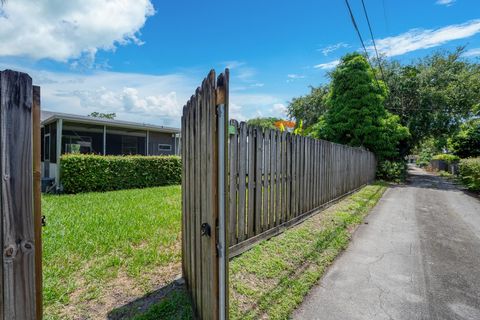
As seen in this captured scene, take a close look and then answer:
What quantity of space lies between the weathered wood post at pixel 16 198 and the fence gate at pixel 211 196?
3.20 ft

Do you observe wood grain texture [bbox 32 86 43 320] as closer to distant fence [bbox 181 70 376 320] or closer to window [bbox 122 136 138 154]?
distant fence [bbox 181 70 376 320]

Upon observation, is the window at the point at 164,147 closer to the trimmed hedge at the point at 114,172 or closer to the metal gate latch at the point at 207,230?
the trimmed hedge at the point at 114,172

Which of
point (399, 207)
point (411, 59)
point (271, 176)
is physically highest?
point (411, 59)

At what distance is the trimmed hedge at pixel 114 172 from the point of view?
910 cm

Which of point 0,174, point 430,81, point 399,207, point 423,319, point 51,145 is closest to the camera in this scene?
point 0,174

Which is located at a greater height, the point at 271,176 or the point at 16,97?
the point at 16,97

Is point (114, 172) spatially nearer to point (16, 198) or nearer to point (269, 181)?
point (269, 181)

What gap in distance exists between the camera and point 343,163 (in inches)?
363

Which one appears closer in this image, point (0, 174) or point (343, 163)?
point (0, 174)

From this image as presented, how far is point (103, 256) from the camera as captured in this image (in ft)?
12.0

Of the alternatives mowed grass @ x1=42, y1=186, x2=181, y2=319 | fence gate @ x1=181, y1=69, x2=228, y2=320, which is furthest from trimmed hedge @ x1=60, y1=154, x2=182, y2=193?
fence gate @ x1=181, y1=69, x2=228, y2=320

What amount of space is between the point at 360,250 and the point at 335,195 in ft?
13.9

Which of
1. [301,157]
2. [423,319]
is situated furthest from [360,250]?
[301,157]

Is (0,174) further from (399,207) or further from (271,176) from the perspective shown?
(399,207)
